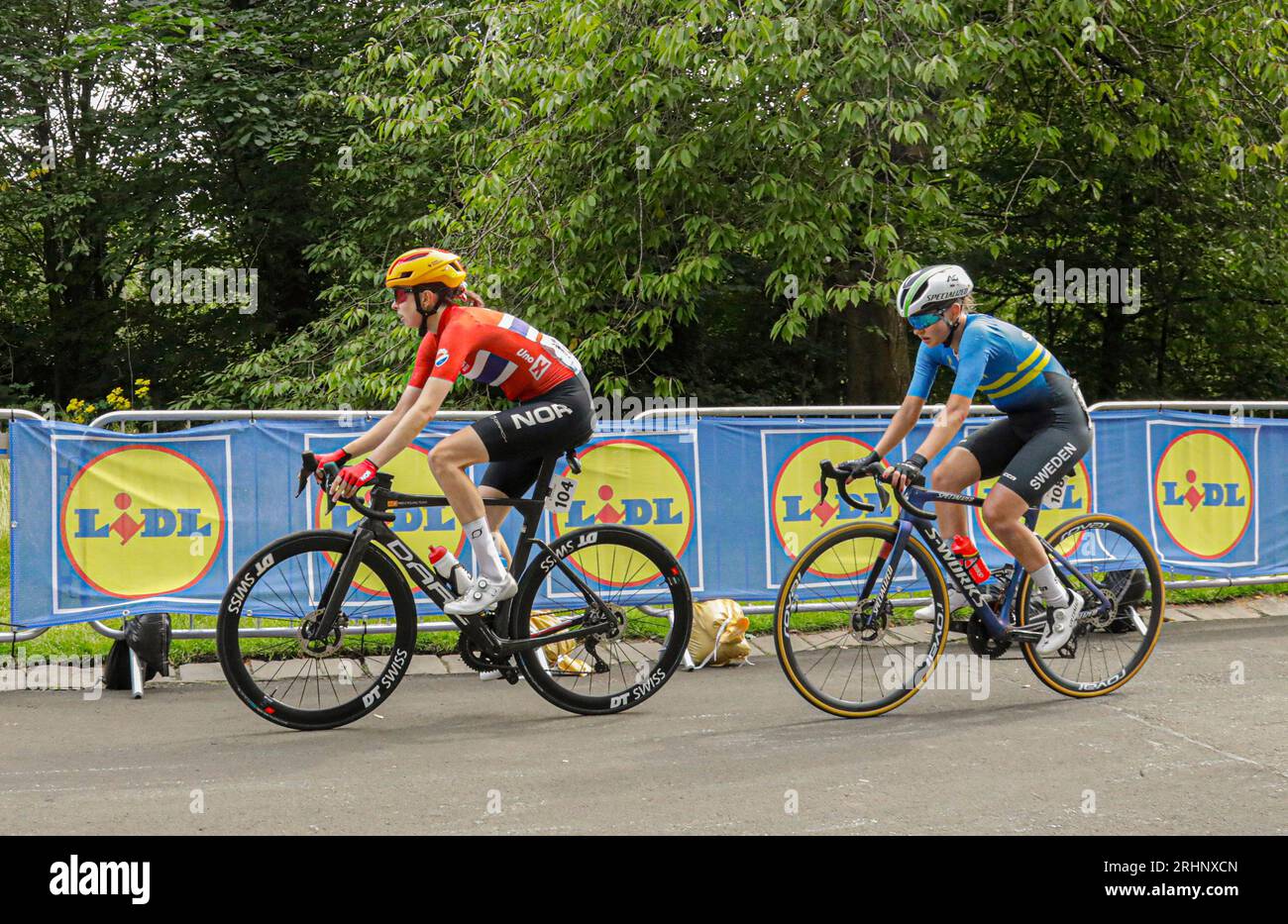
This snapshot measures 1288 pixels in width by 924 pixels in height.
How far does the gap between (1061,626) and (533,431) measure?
105 inches

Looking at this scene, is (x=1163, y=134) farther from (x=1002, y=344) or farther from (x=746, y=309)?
(x=1002, y=344)

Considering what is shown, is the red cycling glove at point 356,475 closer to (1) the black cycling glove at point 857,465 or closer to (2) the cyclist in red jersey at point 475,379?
(2) the cyclist in red jersey at point 475,379

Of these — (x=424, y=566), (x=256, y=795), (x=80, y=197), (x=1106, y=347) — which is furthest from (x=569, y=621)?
(x=80, y=197)

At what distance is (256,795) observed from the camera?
16.1ft

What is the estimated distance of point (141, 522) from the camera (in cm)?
723

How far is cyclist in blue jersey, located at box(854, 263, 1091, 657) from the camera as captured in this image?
6.09 meters

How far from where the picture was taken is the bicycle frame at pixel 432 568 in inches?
230

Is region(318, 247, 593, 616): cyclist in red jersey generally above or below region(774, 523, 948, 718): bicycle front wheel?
above

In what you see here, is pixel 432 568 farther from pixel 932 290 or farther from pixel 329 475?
pixel 932 290

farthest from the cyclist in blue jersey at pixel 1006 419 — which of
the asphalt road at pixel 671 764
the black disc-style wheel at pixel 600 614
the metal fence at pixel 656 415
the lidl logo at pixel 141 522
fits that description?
the lidl logo at pixel 141 522

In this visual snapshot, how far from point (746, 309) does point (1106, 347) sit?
549 cm

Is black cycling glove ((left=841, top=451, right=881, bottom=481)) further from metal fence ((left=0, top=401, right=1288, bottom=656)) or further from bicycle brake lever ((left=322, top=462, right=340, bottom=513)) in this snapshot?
bicycle brake lever ((left=322, top=462, right=340, bottom=513))

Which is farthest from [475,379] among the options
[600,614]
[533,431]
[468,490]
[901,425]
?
[901,425]

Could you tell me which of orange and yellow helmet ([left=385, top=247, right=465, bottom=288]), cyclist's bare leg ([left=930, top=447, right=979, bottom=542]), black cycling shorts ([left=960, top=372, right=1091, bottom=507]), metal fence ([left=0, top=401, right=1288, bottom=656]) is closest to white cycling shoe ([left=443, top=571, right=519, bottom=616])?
metal fence ([left=0, top=401, right=1288, bottom=656])
